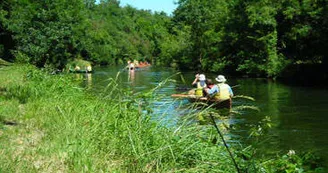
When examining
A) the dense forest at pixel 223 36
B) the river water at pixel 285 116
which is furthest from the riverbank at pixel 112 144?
the dense forest at pixel 223 36

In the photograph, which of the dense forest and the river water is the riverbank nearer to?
the river water

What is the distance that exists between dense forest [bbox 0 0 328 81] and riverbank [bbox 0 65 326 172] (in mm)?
15278

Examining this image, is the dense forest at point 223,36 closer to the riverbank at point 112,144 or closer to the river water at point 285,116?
the river water at point 285,116

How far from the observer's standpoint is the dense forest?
37.0 metres

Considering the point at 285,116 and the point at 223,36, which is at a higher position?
the point at 223,36

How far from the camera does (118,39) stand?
393 feet

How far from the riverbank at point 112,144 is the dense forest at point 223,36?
15278mm

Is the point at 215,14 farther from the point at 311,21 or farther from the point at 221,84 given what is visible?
the point at 221,84

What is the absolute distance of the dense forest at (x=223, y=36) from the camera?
37031 millimetres

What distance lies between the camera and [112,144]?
602 cm

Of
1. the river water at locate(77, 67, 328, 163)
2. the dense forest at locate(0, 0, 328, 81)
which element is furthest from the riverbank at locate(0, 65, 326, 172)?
the dense forest at locate(0, 0, 328, 81)

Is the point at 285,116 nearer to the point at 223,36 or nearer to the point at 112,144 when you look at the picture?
the point at 112,144

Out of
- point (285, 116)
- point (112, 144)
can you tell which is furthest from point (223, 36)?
point (112, 144)

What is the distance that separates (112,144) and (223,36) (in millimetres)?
46385
